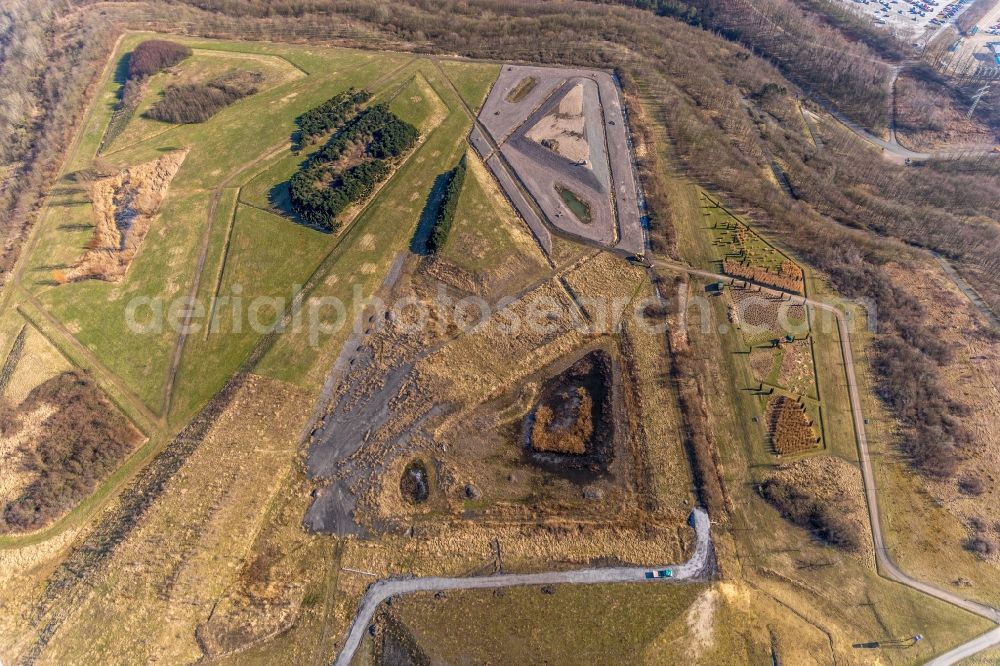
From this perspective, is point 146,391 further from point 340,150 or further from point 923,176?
point 923,176

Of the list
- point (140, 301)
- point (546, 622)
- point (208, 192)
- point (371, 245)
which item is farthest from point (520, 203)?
point (140, 301)

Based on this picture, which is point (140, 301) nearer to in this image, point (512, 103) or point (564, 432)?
point (564, 432)

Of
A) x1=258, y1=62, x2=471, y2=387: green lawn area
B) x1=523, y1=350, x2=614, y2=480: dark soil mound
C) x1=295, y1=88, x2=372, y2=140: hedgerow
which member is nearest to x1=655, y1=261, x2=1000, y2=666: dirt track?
x1=523, y1=350, x2=614, y2=480: dark soil mound

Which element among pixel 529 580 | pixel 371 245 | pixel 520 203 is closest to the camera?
pixel 529 580

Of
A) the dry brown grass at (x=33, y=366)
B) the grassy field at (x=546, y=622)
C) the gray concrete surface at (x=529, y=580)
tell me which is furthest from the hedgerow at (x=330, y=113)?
the grassy field at (x=546, y=622)

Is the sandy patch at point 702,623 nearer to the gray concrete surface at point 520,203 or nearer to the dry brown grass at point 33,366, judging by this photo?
the gray concrete surface at point 520,203

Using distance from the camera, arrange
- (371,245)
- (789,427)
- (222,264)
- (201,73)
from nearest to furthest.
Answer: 1. (789,427)
2. (222,264)
3. (371,245)
4. (201,73)
